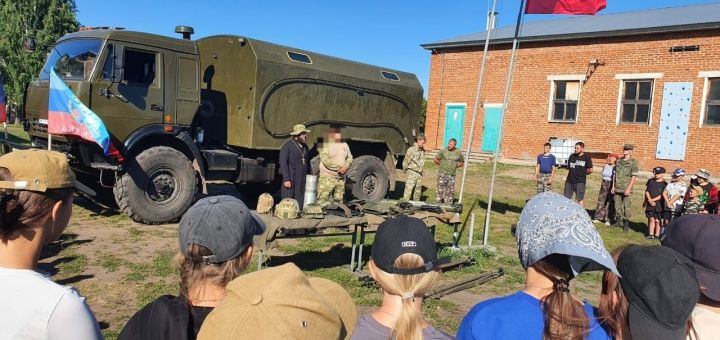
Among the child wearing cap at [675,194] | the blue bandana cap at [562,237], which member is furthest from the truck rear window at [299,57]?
the blue bandana cap at [562,237]

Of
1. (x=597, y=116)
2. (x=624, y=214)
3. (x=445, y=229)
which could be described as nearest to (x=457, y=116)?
(x=597, y=116)

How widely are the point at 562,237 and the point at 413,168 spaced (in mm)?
9780

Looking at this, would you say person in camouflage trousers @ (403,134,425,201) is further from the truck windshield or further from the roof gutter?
the roof gutter

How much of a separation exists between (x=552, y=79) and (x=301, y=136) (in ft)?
44.9

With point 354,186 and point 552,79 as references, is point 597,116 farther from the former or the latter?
point 354,186

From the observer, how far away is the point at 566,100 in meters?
19.2

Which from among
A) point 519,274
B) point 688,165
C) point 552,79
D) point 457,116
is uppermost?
point 552,79

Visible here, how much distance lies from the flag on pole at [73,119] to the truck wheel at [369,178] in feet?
17.0

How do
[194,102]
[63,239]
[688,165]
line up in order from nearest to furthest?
A: [63,239]
[194,102]
[688,165]

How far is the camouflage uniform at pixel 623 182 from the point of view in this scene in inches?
416

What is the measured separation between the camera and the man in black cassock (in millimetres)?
8391

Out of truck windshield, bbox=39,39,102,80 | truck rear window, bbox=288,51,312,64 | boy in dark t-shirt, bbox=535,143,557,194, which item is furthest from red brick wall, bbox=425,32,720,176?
truck windshield, bbox=39,39,102,80

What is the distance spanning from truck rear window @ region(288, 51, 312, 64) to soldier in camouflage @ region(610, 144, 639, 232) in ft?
21.3

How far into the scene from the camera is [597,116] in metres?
18.4
